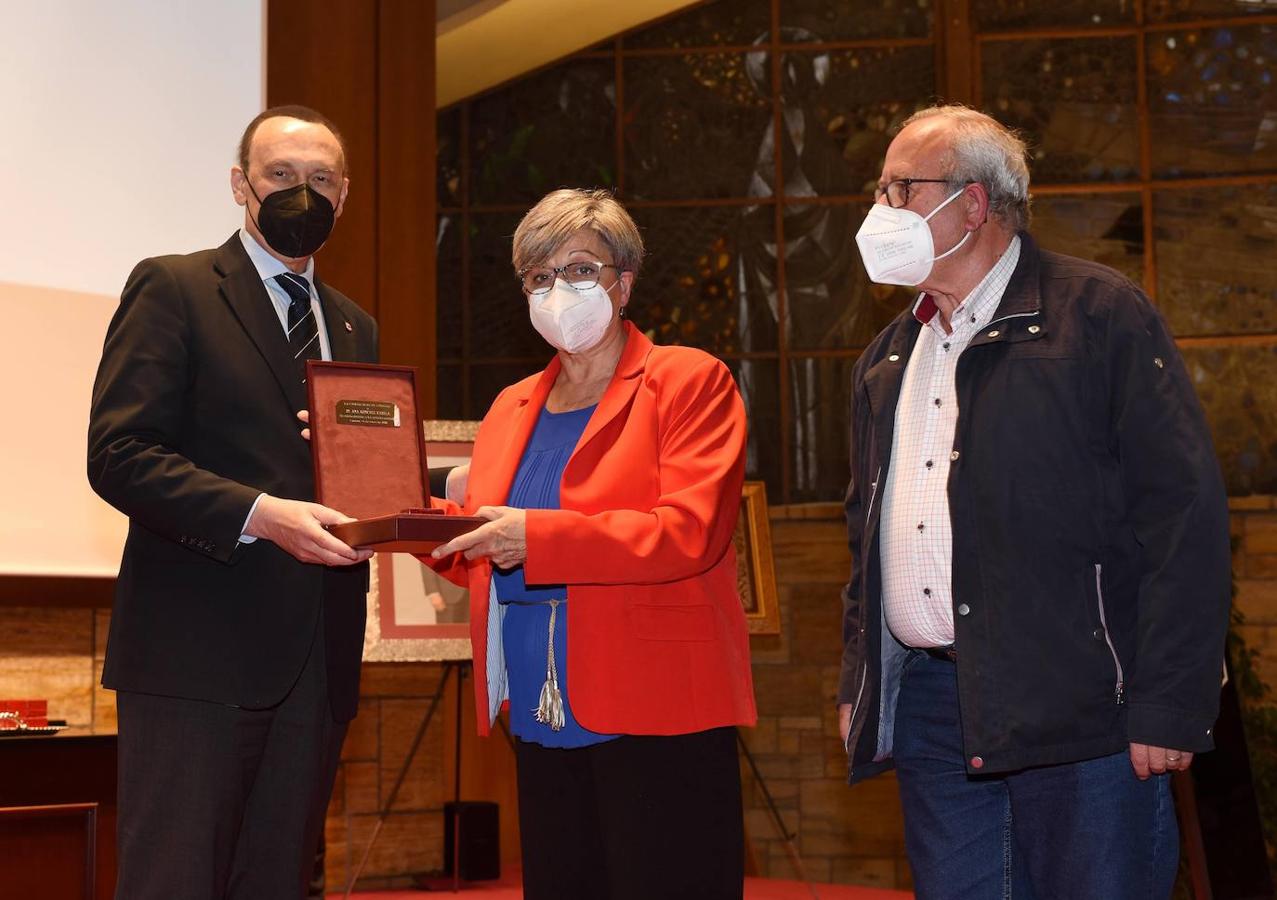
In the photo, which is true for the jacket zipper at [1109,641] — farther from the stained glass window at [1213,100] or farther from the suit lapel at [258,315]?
the stained glass window at [1213,100]

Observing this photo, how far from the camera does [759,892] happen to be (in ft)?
19.9

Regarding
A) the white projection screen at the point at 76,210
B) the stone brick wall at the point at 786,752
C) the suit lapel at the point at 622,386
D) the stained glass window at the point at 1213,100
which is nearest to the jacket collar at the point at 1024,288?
the suit lapel at the point at 622,386

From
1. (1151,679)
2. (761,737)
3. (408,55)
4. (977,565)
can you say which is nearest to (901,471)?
(977,565)

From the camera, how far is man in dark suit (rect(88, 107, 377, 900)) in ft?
7.03

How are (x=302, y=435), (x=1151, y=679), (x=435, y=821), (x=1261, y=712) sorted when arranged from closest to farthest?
(x=1151, y=679) < (x=302, y=435) < (x=435, y=821) < (x=1261, y=712)

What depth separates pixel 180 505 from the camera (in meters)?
2.13

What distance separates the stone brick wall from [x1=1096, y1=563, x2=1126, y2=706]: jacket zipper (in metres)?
3.96

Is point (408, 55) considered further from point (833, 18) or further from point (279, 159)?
point (279, 159)

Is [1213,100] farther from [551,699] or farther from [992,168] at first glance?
[551,699]

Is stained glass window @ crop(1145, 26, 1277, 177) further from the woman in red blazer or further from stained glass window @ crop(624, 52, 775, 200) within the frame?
the woman in red blazer

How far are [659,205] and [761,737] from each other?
106 inches

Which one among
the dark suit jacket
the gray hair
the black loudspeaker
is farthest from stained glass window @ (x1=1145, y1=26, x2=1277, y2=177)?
the dark suit jacket

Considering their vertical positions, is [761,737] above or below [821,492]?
below

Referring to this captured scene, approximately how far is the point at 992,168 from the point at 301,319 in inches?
45.8
